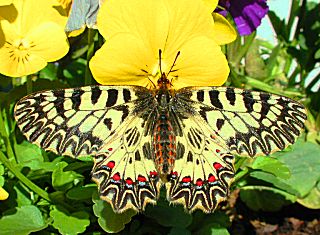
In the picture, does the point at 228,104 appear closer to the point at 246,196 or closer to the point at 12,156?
the point at 12,156

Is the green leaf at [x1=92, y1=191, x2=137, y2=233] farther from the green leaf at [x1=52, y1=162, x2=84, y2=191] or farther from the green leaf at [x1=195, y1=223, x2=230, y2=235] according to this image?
the green leaf at [x1=195, y1=223, x2=230, y2=235]

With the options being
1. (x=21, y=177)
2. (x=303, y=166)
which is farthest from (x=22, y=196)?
(x=303, y=166)

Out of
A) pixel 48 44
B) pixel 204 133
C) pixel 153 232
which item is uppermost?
pixel 48 44

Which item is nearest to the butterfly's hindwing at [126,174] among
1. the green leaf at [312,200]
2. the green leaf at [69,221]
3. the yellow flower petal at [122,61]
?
the yellow flower petal at [122,61]

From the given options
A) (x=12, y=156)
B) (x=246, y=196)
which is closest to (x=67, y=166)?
(x=12, y=156)

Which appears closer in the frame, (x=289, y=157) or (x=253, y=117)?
(x=253, y=117)

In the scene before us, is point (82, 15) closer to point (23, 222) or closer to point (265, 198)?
point (23, 222)

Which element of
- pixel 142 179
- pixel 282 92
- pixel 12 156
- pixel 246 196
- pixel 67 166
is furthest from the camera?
pixel 282 92
